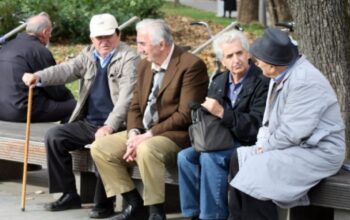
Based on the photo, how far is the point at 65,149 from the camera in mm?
7773

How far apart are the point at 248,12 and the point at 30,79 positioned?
17112mm

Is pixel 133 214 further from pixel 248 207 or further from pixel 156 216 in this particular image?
pixel 248 207

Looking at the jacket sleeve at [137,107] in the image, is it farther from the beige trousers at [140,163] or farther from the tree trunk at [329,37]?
the tree trunk at [329,37]

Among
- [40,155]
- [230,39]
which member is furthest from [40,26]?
[230,39]

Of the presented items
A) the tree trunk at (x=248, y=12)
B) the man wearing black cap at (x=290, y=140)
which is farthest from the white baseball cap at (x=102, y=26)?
the tree trunk at (x=248, y=12)

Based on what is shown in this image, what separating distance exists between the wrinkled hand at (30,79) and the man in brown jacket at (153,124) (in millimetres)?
957

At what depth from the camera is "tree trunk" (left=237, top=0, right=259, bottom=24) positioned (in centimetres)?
2450

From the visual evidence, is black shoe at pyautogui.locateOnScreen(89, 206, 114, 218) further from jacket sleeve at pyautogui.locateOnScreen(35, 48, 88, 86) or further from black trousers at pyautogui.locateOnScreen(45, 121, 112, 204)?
jacket sleeve at pyautogui.locateOnScreen(35, 48, 88, 86)

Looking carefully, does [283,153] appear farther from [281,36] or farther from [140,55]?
[140,55]

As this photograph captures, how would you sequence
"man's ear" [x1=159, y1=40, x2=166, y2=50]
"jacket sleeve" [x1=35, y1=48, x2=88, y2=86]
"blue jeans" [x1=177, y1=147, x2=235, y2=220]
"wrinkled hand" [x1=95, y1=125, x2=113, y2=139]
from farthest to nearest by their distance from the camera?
"jacket sleeve" [x1=35, y1=48, x2=88, y2=86], "wrinkled hand" [x1=95, y1=125, x2=113, y2=139], "man's ear" [x1=159, y1=40, x2=166, y2=50], "blue jeans" [x1=177, y1=147, x2=235, y2=220]

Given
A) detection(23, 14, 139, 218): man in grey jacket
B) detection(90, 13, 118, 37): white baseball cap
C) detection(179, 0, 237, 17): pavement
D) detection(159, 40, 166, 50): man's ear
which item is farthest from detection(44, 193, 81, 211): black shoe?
detection(179, 0, 237, 17): pavement

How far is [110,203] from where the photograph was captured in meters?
7.75

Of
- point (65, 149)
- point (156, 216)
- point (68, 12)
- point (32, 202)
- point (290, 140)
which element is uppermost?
point (290, 140)

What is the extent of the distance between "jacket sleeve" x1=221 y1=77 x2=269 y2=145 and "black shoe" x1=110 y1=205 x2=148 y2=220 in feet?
3.51
